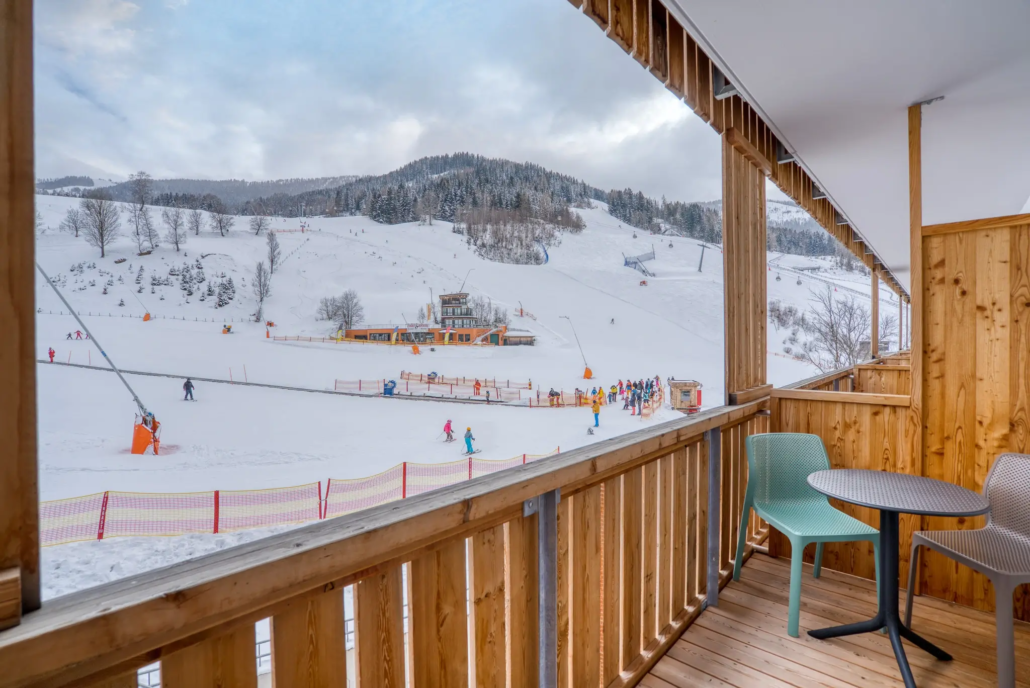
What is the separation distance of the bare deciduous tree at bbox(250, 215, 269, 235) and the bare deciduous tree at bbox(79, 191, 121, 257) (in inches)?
8.9

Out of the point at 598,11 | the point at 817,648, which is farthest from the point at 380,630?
the point at 817,648

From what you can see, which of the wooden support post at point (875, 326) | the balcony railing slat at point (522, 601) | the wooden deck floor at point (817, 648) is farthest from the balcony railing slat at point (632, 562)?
the wooden support post at point (875, 326)

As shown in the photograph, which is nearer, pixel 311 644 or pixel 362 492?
pixel 311 644

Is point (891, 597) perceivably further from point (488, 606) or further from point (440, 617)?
point (440, 617)

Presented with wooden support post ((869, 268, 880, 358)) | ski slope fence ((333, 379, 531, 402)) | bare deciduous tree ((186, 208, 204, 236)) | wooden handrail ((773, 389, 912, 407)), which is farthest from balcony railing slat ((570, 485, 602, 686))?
wooden support post ((869, 268, 880, 358))

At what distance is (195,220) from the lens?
90 centimetres

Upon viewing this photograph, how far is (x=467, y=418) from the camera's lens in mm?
1313

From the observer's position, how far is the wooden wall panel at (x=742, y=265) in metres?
2.81

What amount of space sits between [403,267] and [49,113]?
0.68 meters

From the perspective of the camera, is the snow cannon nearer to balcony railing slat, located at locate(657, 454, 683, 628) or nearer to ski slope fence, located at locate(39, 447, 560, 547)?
ski slope fence, located at locate(39, 447, 560, 547)

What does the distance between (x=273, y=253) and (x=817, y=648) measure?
2725mm

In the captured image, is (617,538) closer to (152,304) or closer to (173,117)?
(152,304)

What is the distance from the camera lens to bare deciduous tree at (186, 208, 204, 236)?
897mm

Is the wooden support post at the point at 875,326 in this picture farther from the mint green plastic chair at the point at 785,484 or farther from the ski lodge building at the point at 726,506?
the mint green plastic chair at the point at 785,484
